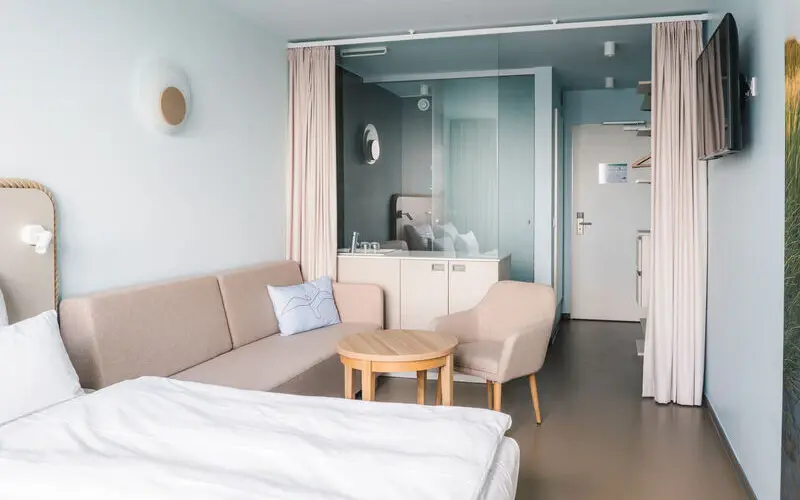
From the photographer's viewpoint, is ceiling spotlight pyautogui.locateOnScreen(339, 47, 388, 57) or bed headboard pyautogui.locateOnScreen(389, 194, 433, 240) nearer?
ceiling spotlight pyautogui.locateOnScreen(339, 47, 388, 57)

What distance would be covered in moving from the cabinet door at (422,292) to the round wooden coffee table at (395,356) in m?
1.19

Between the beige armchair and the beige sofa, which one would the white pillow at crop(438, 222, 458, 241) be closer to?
the beige armchair

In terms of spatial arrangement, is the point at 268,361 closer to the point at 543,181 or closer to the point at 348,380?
the point at 348,380

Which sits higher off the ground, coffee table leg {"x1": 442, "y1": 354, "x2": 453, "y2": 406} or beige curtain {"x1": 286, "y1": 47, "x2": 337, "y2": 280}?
beige curtain {"x1": 286, "y1": 47, "x2": 337, "y2": 280}

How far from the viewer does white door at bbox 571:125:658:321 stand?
7.38 m

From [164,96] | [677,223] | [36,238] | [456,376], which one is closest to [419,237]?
[456,376]

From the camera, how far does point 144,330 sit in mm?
3217

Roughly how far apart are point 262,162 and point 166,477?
3.40 metres

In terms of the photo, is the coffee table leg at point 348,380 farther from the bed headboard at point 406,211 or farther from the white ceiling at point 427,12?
the white ceiling at point 427,12

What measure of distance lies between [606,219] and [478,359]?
4189mm

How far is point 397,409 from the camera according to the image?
2178 millimetres

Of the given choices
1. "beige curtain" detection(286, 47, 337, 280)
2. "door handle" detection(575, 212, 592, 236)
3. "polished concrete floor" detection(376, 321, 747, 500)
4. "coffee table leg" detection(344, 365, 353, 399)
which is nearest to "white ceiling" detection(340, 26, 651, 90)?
"beige curtain" detection(286, 47, 337, 280)

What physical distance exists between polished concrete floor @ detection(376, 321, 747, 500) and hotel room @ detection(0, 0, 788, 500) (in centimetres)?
2

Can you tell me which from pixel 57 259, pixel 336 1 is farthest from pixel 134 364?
pixel 336 1
